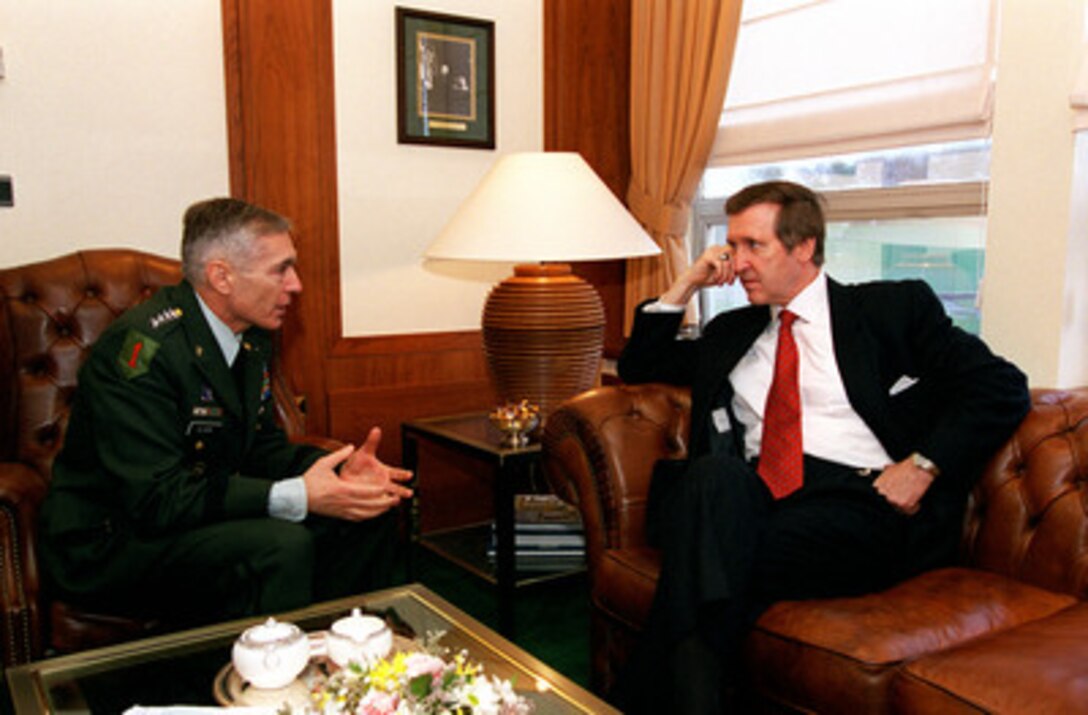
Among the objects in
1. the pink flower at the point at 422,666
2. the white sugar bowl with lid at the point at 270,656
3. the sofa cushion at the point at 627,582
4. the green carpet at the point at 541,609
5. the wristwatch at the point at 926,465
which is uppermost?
the wristwatch at the point at 926,465

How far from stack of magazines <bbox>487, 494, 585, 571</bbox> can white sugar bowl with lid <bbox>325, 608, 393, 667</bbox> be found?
4.57 ft

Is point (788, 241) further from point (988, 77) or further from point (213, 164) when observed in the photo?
point (213, 164)

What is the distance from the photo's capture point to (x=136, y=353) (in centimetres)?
197

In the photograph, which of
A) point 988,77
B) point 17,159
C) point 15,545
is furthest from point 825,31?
point 15,545

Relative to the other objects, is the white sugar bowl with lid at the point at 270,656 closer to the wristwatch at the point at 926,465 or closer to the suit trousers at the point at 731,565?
the suit trousers at the point at 731,565

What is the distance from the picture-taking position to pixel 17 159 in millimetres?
2676

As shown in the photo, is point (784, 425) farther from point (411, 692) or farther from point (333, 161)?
point (333, 161)

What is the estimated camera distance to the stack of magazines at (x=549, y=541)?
285 centimetres

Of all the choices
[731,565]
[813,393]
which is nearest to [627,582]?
[731,565]

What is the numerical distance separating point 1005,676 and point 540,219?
1.71 metres

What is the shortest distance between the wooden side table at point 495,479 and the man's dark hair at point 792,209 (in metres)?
0.89

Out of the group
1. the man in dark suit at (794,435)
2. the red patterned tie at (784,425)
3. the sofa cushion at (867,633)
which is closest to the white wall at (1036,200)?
the man in dark suit at (794,435)

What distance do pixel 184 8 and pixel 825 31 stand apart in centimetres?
203

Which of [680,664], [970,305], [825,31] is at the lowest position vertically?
[680,664]
